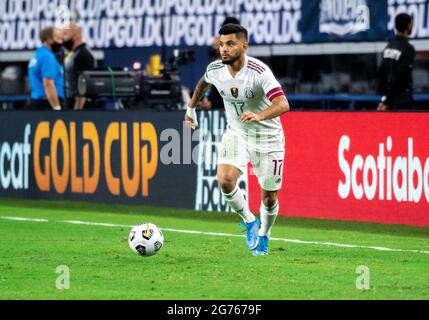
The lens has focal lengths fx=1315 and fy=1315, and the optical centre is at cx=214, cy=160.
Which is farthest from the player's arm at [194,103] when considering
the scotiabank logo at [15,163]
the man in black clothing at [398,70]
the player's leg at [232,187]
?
the scotiabank logo at [15,163]

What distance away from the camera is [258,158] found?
12805mm

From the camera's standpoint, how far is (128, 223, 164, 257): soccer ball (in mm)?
12102

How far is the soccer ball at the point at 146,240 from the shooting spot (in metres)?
12.1

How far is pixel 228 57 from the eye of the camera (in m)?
12.4

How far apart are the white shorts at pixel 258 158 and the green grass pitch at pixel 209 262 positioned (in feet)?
2.39

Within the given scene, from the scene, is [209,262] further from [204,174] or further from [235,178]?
[204,174]

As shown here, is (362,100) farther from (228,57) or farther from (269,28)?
(228,57)

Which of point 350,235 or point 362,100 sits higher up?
point 362,100

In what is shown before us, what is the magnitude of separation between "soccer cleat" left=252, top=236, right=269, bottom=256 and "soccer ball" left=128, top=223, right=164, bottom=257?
0.98 m

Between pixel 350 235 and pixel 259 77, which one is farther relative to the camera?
pixel 350 235

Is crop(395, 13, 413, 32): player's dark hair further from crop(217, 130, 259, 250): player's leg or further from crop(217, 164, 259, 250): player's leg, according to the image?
crop(217, 164, 259, 250): player's leg

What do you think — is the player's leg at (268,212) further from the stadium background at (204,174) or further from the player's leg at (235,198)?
the stadium background at (204,174)

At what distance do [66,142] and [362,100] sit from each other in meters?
4.86
